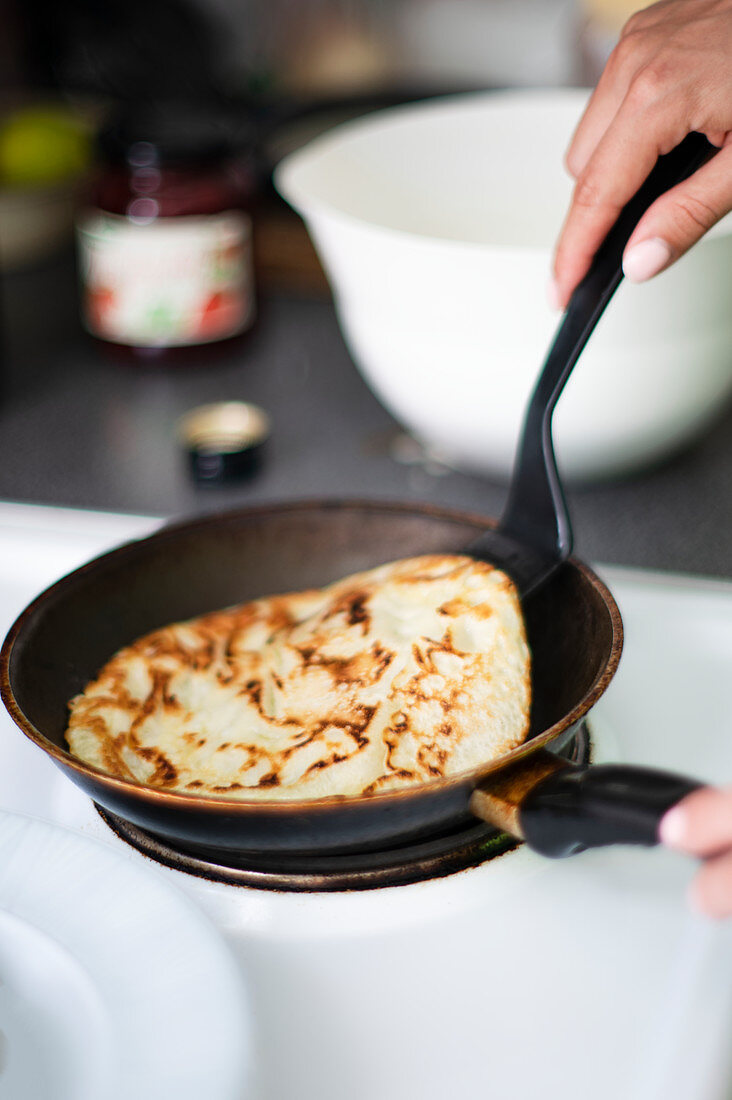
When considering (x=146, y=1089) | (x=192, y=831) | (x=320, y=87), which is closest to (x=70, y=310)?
(x=320, y=87)

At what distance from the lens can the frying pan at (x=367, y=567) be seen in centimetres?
53

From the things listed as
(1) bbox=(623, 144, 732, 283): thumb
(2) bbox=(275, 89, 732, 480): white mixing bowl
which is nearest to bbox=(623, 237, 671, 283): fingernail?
(1) bbox=(623, 144, 732, 283): thumb

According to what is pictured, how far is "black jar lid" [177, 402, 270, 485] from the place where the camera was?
1.11 meters

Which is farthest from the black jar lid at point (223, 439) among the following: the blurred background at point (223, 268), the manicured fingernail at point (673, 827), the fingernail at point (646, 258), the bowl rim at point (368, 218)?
the manicured fingernail at point (673, 827)

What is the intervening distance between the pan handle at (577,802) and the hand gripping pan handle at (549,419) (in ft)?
0.65

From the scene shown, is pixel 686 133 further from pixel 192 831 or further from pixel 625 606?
pixel 192 831

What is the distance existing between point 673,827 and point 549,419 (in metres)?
0.39

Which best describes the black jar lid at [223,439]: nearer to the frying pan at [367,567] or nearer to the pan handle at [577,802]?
the frying pan at [367,567]

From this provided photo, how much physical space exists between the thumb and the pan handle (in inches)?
13.7

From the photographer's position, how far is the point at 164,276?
122 cm

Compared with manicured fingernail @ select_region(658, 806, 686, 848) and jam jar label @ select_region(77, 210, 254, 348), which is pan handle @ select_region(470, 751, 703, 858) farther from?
jam jar label @ select_region(77, 210, 254, 348)

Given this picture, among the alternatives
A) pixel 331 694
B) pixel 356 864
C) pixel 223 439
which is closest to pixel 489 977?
pixel 356 864

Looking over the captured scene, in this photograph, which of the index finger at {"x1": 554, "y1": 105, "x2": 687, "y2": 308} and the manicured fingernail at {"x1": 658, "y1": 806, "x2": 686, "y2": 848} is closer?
the manicured fingernail at {"x1": 658, "y1": 806, "x2": 686, "y2": 848}

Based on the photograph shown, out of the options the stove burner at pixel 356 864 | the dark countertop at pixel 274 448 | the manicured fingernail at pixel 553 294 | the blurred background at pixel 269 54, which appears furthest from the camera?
the blurred background at pixel 269 54
